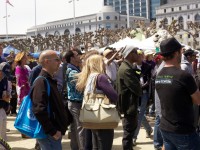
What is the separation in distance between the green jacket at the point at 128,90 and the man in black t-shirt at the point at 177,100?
7.27 ft

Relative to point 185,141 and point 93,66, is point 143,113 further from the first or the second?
point 185,141

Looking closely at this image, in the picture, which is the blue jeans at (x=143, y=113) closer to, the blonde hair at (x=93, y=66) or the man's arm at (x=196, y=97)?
the blonde hair at (x=93, y=66)

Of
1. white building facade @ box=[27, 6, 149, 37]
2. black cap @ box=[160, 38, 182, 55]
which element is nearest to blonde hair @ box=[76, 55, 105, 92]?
black cap @ box=[160, 38, 182, 55]

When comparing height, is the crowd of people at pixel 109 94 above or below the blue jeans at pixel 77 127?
above

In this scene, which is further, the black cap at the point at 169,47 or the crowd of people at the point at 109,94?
the black cap at the point at 169,47

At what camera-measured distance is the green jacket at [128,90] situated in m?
6.13

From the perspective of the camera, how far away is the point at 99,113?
5.11 metres

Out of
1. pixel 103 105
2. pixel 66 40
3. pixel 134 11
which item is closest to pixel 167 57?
pixel 103 105

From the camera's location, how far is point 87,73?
5.33 meters

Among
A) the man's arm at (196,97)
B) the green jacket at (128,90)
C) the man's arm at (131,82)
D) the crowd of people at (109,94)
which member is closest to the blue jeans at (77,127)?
the crowd of people at (109,94)

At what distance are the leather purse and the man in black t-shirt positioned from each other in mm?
1281

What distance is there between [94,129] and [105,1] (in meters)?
171

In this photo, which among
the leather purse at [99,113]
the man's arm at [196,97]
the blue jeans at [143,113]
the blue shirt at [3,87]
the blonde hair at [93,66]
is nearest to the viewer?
the man's arm at [196,97]

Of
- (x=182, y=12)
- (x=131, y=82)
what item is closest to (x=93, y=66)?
(x=131, y=82)
